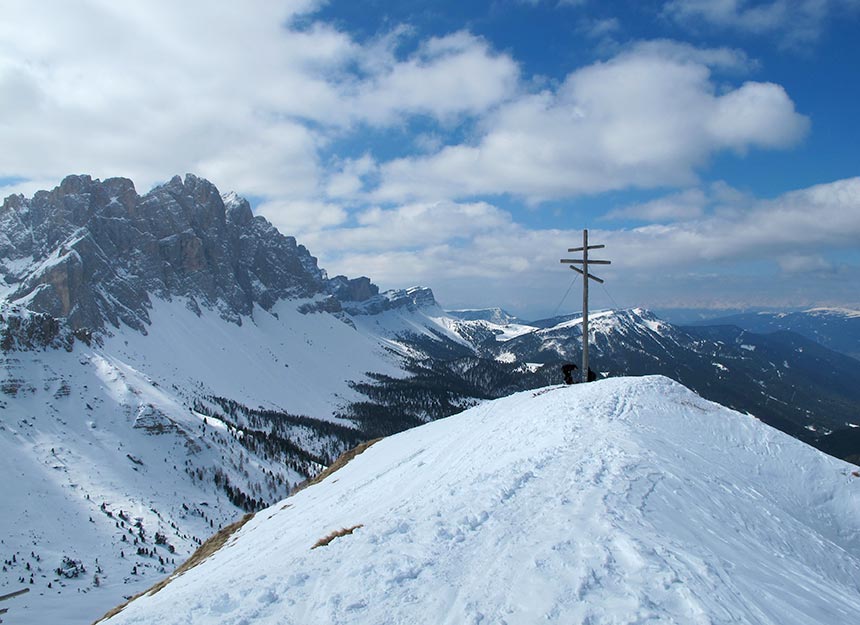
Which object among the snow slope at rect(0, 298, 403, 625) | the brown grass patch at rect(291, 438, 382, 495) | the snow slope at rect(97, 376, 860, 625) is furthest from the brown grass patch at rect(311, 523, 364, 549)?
the snow slope at rect(0, 298, 403, 625)

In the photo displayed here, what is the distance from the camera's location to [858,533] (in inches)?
614

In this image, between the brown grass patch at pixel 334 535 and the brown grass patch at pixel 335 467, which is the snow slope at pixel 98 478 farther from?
the brown grass patch at pixel 334 535

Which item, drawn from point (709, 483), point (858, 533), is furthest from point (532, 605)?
point (858, 533)

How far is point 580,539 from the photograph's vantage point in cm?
995

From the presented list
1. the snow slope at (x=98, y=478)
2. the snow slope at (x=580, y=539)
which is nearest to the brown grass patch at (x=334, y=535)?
the snow slope at (x=580, y=539)

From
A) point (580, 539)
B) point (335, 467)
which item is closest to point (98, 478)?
point (335, 467)

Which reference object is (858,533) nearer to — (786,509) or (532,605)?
(786,509)

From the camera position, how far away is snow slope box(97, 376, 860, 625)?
28.1 ft

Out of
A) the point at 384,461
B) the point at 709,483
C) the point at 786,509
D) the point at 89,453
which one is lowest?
the point at 89,453

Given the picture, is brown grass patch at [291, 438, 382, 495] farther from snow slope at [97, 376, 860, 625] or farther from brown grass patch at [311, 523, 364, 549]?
brown grass patch at [311, 523, 364, 549]

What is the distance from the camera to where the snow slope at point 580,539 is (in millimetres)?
8570

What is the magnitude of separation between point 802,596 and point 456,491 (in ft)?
25.2

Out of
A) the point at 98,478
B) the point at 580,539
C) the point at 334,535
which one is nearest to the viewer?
the point at 580,539

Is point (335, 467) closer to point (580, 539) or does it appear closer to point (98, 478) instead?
point (580, 539)
